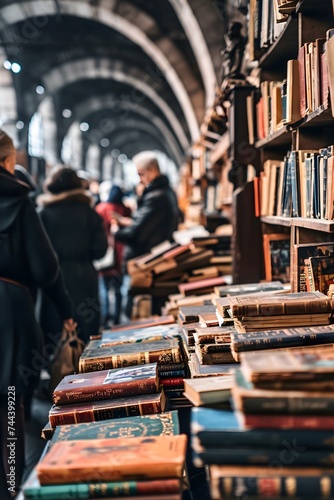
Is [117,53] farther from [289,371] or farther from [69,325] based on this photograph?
[289,371]

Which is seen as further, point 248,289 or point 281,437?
point 248,289

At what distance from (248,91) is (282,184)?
885 mm

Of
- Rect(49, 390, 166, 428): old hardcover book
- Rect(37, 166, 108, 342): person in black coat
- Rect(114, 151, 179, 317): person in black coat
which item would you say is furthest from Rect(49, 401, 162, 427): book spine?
Rect(114, 151, 179, 317): person in black coat

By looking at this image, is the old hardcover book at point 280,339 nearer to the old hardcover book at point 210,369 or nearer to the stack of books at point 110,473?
the old hardcover book at point 210,369

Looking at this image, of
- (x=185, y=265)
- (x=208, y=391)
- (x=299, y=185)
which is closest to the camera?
(x=208, y=391)

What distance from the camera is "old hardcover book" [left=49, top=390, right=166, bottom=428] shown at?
1708 mm

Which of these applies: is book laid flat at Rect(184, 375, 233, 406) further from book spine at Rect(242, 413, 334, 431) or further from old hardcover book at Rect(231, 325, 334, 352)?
book spine at Rect(242, 413, 334, 431)

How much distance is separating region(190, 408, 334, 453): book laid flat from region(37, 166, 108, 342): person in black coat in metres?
2.90

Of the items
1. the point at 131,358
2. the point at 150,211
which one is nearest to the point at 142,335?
the point at 131,358

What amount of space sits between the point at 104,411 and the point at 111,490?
43 centimetres

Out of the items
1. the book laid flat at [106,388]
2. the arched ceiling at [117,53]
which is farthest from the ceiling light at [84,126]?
the book laid flat at [106,388]

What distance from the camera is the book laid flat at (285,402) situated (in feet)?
3.88

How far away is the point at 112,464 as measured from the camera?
51.4 inches

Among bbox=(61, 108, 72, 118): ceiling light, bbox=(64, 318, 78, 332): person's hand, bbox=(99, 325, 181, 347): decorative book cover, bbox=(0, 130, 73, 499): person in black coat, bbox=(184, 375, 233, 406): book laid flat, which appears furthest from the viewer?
bbox=(61, 108, 72, 118): ceiling light
